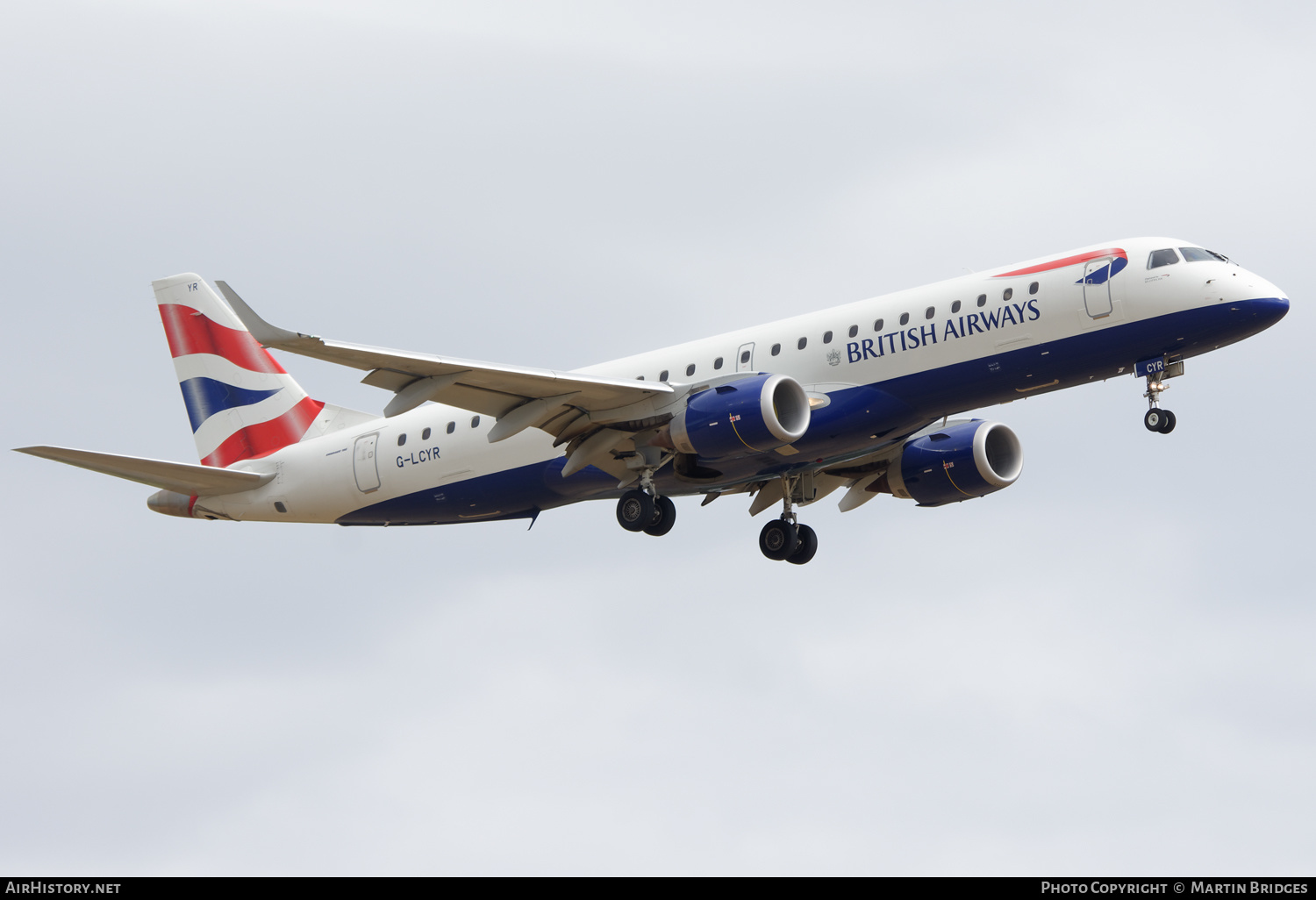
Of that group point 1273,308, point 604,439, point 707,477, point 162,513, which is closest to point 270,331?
point 604,439

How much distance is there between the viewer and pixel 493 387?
32469 millimetres

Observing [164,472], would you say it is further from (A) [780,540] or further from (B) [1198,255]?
(B) [1198,255]

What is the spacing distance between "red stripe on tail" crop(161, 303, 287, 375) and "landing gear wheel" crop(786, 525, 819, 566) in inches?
571

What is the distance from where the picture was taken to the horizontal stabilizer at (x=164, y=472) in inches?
1326

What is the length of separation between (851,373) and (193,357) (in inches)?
777

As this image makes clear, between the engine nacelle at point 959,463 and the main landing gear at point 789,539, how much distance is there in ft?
8.28

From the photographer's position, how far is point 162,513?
40031mm

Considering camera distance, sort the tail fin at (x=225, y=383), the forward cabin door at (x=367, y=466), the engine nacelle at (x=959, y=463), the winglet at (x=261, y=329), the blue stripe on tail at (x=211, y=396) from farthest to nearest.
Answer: the blue stripe on tail at (x=211, y=396), the tail fin at (x=225, y=383), the forward cabin door at (x=367, y=466), the engine nacelle at (x=959, y=463), the winglet at (x=261, y=329)

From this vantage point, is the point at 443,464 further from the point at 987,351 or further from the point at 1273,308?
the point at 1273,308

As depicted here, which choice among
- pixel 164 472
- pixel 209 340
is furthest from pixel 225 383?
pixel 164 472

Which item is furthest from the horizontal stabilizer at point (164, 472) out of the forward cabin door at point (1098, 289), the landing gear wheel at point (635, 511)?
the forward cabin door at point (1098, 289)

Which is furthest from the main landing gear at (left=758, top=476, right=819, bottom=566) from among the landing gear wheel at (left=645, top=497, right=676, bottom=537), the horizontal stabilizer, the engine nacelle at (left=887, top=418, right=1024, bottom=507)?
the horizontal stabilizer

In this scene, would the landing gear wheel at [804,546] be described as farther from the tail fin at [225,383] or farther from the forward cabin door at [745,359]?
the tail fin at [225,383]

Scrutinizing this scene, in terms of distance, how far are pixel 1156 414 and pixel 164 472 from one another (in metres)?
22.5
